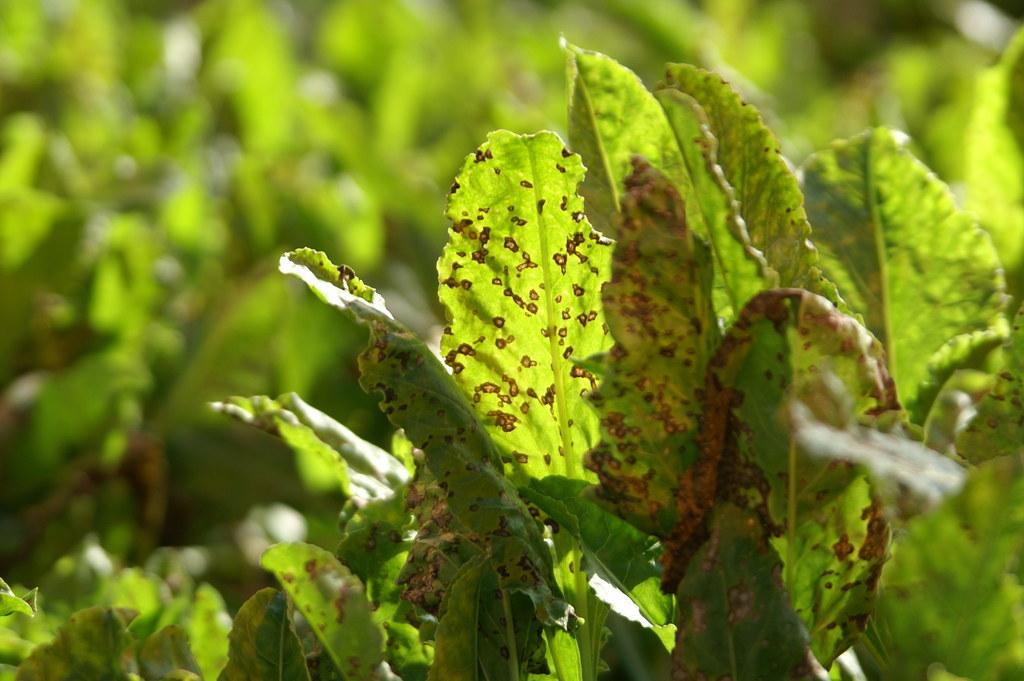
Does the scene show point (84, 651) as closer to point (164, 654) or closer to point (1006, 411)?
point (164, 654)

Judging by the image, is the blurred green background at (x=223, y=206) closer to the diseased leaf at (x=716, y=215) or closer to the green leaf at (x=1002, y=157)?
the green leaf at (x=1002, y=157)

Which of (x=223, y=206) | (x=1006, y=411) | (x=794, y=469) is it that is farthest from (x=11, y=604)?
(x=223, y=206)

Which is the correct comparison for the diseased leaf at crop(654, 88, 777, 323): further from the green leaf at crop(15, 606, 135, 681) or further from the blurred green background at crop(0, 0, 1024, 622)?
the blurred green background at crop(0, 0, 1024, 622)

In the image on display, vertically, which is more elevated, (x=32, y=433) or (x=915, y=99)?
(x=915, y=99)

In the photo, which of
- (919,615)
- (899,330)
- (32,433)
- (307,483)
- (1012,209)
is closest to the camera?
(919,615)

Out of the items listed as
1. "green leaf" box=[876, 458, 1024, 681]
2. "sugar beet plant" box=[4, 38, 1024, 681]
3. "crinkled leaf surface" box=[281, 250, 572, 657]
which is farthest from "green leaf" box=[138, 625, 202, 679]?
"green leaf" box=[876, 458, 1024, 681]

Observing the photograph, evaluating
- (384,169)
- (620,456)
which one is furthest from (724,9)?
(620,456)

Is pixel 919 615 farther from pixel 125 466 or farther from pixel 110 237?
pixel 110 237
